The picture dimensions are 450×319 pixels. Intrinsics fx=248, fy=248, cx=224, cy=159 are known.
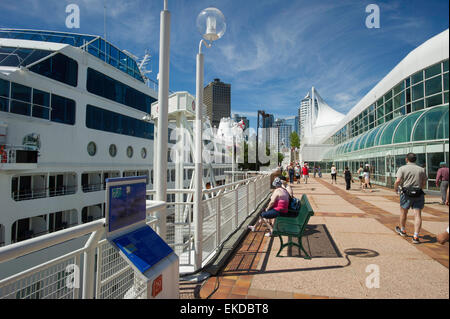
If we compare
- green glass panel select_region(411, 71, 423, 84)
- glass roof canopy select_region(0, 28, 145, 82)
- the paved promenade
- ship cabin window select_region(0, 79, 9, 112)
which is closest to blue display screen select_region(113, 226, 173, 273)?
the paved promenade

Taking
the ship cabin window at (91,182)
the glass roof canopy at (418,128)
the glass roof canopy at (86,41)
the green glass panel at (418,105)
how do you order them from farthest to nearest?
the green glass panel at (418,105), the glass roof canopy at (86,41), the ship cabin window at (91,182), the glass roof canopy at (418,128)

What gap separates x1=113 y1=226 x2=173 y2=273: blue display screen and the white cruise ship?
7.79 m

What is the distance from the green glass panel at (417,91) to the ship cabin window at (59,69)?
21515 millimetres

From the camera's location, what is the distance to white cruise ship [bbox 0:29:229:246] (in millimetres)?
9609

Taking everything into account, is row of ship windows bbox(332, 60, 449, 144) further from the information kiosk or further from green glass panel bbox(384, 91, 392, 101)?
the information kiosk

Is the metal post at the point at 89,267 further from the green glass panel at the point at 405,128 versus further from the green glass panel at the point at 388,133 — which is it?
the green glass panel at the point at 388,133

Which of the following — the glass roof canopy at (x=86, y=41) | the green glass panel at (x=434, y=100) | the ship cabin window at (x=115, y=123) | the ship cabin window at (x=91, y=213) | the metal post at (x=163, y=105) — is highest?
the glass roof canopy at (x=86, y=41)

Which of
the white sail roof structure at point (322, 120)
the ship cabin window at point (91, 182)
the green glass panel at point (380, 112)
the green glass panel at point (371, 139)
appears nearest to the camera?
the ship cabin window at point (91, 182)

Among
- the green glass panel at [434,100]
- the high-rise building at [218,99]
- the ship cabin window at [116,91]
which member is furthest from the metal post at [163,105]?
the high-rise building at [218,99]

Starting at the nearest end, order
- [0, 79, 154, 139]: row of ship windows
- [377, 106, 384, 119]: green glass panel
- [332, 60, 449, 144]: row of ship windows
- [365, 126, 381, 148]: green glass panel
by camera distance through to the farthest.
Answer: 1. [0, 79, 154, 139]: row of ship windows
2. [332, 60, 449, 144]: row of ship windows
3. [365, 126, 381, 148]: green glass panel
4. [377, 106, 384, 119]: green glass panel

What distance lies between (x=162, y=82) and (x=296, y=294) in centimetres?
307

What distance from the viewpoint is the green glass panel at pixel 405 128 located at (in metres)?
13.9

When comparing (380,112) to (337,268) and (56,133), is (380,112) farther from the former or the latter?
(56,133)
